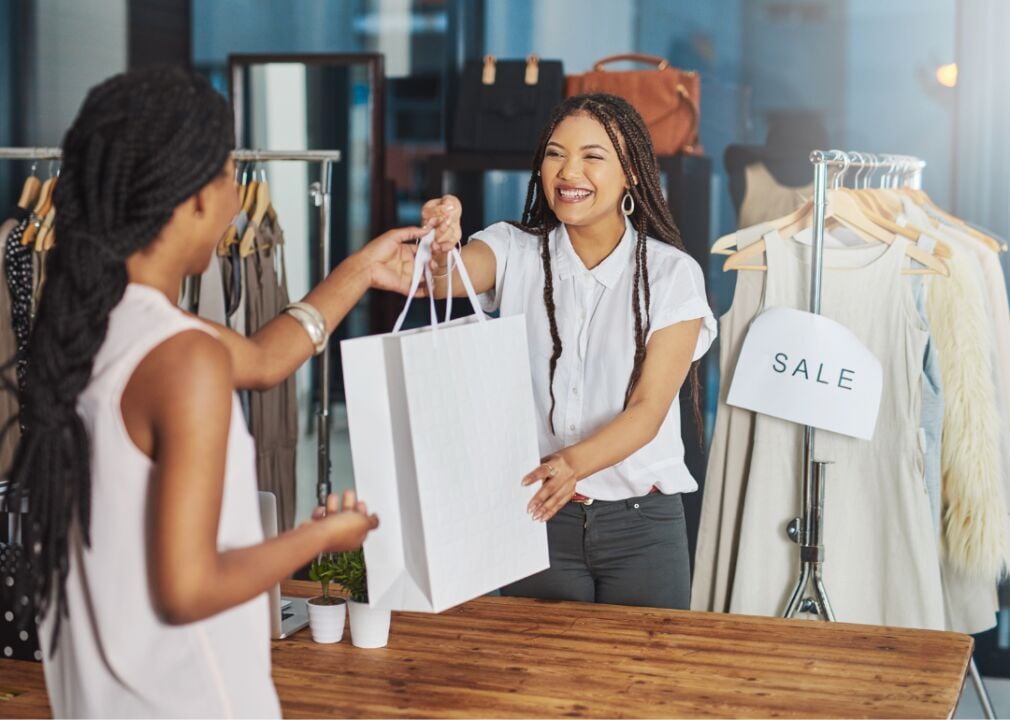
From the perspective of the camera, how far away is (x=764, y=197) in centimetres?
393

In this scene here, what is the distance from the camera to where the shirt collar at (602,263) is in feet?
7.57

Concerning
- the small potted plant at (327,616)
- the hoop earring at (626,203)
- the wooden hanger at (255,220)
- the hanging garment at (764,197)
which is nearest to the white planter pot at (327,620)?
the small potted plant at (327,616)

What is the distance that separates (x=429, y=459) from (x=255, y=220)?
211 cm

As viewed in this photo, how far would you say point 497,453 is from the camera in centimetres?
175

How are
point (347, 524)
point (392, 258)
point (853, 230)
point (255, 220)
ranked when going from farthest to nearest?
1. point (255, 220)
2. point (853, 230)
3. point (392, 258)
4. point (347, 524)

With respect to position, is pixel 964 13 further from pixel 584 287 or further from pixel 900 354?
pixel 584 287

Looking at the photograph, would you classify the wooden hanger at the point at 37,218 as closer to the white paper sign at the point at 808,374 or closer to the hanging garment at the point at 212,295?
the hanging garment at the point at 212,295

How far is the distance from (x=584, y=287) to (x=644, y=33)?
2.11m

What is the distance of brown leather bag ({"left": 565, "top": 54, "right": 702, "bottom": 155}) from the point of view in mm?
3662

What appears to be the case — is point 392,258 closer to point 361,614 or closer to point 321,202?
point 361,614

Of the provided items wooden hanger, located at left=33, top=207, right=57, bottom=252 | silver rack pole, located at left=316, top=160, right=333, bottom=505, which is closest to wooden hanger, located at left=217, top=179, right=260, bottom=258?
silver rack pole, located at left=316, top=160, right=333, bottom=505

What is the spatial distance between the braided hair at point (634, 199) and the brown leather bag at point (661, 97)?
4.50ft

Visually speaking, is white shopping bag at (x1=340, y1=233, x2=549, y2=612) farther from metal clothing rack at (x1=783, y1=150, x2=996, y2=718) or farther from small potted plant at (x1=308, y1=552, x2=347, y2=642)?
metal clothing rack at (x1=783, y1=150, x2=996, y2=718)

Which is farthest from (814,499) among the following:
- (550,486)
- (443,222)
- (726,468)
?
(443,222)
